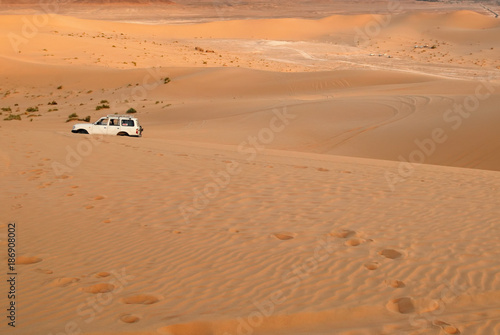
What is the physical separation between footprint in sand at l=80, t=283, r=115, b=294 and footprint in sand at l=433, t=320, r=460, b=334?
130 inches

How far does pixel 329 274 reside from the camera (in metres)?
5.96

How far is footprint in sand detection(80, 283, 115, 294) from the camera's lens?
219 inches

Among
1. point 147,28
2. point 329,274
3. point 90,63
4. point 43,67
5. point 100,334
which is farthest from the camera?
point 147,28

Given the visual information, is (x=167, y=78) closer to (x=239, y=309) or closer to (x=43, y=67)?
(x=43, y=67)

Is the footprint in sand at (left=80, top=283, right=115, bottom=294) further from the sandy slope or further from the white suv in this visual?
the white suv

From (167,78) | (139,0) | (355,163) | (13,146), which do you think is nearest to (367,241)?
(355,163)

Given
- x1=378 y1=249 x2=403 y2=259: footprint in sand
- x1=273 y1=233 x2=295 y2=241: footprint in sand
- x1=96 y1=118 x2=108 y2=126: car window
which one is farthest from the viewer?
x1=96 y1=118 x2=108 y2=126: car window

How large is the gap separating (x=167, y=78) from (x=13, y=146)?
25.6 metres

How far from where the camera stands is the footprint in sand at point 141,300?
5323 mm

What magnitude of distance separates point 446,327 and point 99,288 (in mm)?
3525

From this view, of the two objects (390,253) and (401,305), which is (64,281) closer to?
(401,305)

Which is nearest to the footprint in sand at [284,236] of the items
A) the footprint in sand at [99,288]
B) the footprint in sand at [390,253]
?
the footprint in sand at [390,253]

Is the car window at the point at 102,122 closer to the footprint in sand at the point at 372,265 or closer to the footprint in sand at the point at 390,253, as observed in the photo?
the footprint in sand at the point at 390,253

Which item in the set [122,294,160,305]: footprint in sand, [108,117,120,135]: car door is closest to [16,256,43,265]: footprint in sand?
[122,294,160,305]: footprint in sand
